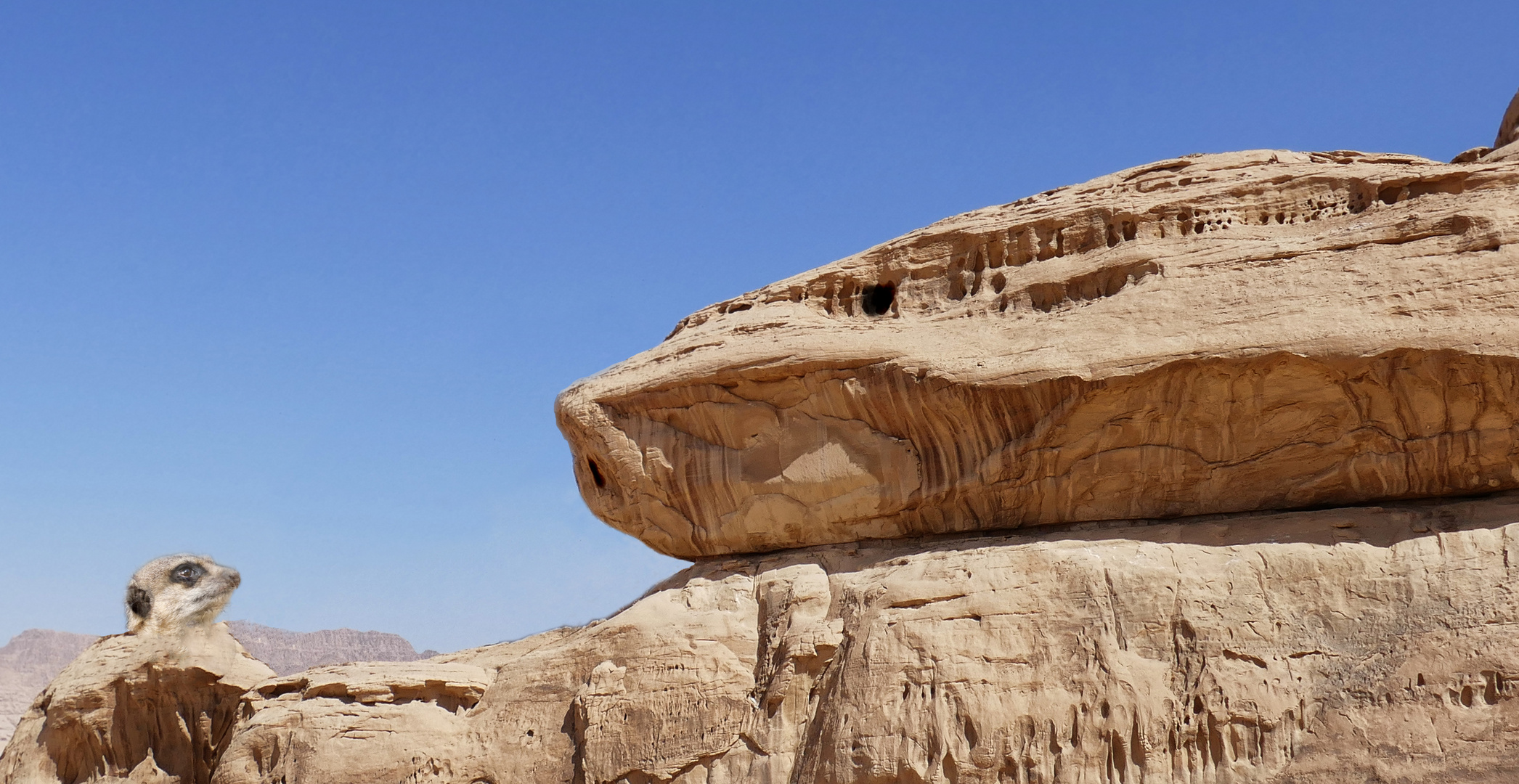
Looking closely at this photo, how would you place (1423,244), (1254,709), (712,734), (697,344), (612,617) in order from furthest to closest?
(697,344)
(612,617)
(712,734)
(1423,244)
(1254,709)

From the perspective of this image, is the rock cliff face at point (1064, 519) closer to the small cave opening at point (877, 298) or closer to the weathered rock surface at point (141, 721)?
the small cave opening at point (877, 298)

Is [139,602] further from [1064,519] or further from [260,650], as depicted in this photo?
[260,650]

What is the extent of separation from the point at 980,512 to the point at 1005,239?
2.53 m

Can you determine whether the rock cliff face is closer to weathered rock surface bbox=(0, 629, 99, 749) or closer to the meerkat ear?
the meerkat ear

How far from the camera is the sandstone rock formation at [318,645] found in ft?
212

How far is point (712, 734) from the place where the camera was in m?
11.1

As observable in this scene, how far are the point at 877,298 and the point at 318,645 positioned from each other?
6166 centimetres

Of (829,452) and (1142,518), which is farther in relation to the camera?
(829,452)

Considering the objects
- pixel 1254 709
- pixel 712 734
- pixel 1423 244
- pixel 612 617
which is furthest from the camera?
pixel 612 617

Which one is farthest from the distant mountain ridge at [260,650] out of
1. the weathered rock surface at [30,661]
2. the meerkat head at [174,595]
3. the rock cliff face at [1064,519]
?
the rock cliff face at [1064,519]

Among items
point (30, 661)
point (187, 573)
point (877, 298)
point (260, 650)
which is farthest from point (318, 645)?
point (877, 298)

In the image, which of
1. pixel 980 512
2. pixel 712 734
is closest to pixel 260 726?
pixel 712 734

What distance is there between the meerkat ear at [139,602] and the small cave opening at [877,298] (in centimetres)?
858

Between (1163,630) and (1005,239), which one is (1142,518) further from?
(1005,239)
